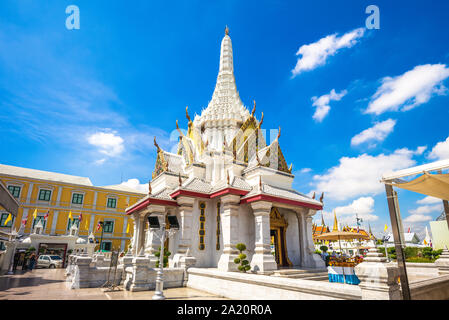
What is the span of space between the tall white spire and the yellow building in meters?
19.3

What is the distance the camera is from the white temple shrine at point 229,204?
42.9 feet

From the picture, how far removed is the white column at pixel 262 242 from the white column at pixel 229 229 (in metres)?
0.95

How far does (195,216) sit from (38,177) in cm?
2876

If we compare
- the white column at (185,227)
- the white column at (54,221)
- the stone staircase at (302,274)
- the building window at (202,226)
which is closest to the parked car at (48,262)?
the white column at (54,221)

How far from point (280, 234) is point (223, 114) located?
957 centimetres

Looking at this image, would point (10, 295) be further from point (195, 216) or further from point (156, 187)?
point (156, 187)

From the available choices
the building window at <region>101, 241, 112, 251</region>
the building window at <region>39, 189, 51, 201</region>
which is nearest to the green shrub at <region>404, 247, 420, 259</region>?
the building window at <region>101, 241, 112, 251</region>

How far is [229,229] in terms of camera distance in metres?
13.1

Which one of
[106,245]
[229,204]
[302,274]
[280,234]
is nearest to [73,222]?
[106,245]

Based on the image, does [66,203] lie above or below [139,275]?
above

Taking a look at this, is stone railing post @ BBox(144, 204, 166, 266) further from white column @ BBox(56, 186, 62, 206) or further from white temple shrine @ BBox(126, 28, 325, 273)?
white column @ BBox(56, 186, 62, 206)

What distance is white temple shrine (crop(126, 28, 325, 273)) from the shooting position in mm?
13062

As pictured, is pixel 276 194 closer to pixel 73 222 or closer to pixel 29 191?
pixel 73 222
